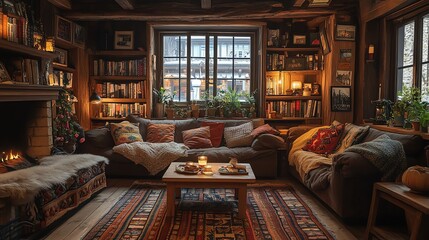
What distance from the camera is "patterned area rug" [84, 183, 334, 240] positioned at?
2852mm

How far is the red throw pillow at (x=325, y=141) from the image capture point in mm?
4316

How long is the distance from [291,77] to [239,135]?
155 cm

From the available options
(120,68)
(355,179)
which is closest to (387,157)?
(355,179)

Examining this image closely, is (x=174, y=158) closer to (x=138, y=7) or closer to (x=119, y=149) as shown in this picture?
(x=119, y=149)

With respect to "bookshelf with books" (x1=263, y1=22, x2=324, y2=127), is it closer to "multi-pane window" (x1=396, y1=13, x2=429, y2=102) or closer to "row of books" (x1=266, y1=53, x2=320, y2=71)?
"row of books" (x1=266, y1=53, x2=320, y2=71)

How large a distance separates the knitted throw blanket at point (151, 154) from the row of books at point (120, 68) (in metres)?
1.61

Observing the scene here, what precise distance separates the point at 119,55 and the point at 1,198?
388 centimetres

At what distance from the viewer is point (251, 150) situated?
4.78m

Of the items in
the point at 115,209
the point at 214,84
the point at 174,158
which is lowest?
the point at 115,209

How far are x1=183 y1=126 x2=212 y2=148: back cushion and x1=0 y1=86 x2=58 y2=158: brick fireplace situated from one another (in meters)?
1.85

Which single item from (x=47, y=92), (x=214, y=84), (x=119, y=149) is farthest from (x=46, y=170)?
(x=214, y=84)

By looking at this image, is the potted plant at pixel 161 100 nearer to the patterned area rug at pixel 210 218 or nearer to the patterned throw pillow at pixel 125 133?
the patterned throw pillow at pixel 125 133

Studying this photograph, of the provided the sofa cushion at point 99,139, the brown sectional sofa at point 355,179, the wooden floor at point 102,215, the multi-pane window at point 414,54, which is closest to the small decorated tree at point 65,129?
the sofa cushion at point 99,139

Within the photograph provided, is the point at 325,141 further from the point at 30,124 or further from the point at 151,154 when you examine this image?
the point at 30,124
